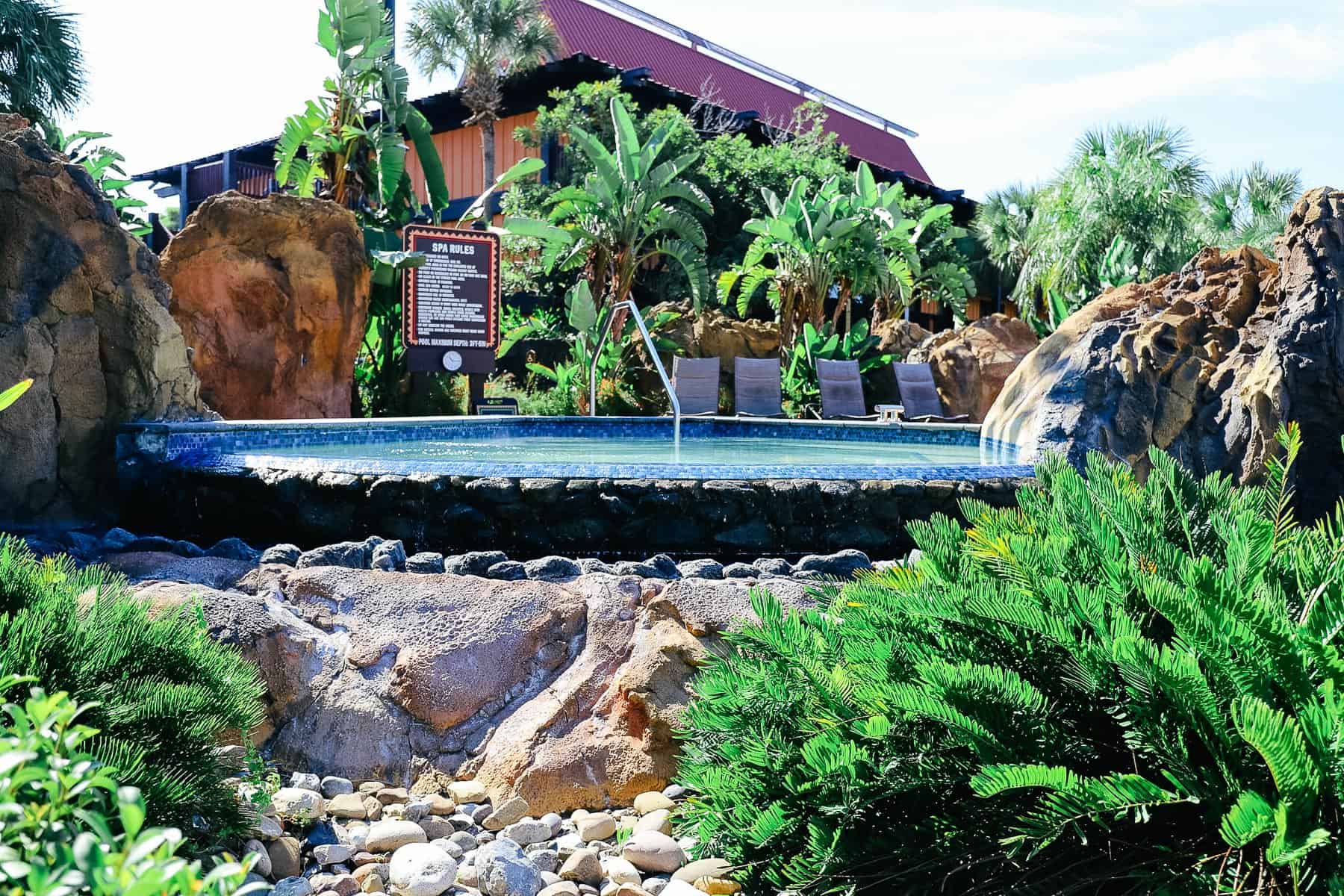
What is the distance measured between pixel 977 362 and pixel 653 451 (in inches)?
365

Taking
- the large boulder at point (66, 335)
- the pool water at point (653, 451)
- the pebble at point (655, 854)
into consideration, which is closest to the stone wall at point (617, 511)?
the large boulder at point (66, 335)

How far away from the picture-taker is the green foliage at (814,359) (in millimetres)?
17953

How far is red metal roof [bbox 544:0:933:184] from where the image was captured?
88.7 ft

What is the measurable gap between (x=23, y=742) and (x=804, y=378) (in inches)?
685

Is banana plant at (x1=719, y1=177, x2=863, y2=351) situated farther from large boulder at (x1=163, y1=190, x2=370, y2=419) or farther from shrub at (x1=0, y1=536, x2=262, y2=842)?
shrub at (x1=0, y1=536, x2=262, y2=842)

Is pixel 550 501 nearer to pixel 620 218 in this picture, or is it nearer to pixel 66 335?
pixel 66 335

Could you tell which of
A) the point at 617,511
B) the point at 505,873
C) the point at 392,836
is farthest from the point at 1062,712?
the point at 617,511

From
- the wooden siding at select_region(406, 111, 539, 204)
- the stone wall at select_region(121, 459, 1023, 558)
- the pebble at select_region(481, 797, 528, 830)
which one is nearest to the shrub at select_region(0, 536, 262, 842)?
the pebble at select_region(481, 797, 528, 830)

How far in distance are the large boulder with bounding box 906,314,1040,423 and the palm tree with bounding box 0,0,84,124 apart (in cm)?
1621

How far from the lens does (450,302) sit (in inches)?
603

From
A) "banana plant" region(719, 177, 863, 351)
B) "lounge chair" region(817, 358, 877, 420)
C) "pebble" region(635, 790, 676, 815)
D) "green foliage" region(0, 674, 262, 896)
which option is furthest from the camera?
"banana plant" region(719, 177, 863, 351)

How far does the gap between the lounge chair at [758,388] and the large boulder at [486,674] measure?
44.3 ft

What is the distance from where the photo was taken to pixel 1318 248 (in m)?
5.93

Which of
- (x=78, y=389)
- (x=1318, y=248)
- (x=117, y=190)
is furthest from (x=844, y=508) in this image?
(x=117, y=190)
